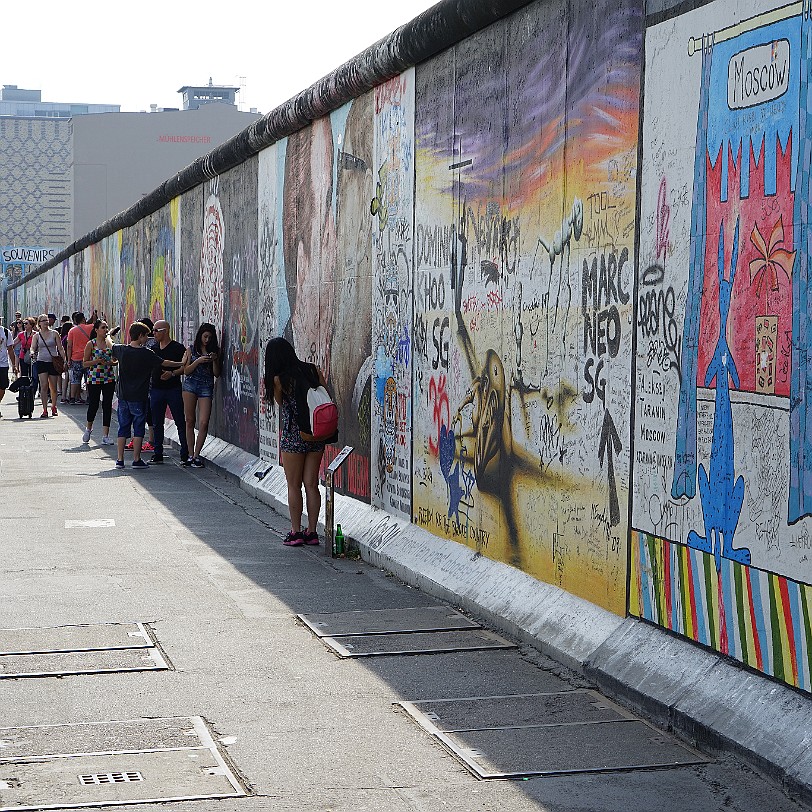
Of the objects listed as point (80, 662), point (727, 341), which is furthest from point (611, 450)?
point (80, 662)

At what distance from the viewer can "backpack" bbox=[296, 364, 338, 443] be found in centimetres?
998

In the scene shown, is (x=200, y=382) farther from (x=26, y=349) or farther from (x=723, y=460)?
(x=26, y=349)

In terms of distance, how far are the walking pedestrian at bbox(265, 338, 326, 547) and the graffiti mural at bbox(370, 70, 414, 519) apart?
51cm

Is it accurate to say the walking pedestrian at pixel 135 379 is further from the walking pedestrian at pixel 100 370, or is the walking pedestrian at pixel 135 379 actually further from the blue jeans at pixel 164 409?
the walking pedestrian at pixel 100 370

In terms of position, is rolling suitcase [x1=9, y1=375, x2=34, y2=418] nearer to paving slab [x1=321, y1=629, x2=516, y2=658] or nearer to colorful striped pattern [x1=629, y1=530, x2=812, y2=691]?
paving slab [x1=321, y1=629, x2=516, y2=658]

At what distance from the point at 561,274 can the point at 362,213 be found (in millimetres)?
3985

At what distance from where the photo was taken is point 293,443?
10172 millimetres

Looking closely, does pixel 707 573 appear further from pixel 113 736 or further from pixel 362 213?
pixel 362 213

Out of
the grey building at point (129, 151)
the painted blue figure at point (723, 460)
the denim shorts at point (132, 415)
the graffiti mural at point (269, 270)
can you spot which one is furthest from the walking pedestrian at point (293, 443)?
the grey building at point (129, 151)

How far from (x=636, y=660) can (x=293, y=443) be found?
4.66 m

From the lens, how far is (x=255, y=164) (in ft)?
49.1

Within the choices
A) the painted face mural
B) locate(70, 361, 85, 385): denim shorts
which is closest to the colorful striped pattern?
the painted face mural

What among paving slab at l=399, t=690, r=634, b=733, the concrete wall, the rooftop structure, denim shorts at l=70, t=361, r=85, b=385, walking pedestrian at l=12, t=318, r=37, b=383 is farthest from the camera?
the rooftop structure

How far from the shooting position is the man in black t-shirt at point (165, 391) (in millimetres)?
16547
